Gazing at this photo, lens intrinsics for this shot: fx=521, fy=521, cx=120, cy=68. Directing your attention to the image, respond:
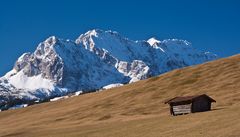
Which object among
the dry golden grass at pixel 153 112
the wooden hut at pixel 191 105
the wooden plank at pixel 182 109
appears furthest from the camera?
the wooden plank at pixel 182 109

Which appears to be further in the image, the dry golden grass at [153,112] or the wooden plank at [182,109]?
the wooden plank at [182,109]

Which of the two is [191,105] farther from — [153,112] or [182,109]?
[153,112]

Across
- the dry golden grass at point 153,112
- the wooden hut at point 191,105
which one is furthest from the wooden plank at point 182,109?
the dry golden grass at point 153,112

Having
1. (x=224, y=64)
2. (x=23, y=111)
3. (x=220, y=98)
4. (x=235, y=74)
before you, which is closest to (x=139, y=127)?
(x=220, y=98)

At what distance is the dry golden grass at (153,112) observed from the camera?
60344mm

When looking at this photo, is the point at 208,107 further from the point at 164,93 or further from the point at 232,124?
the point at 164,93

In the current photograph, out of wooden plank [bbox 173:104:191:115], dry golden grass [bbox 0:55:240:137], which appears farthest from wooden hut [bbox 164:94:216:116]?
dry golden grass [bbox 0:55:240:137]

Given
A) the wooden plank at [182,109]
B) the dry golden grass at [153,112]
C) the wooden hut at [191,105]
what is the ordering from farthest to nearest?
the wooden plank at [182,109]
the wooden hut at [191,105]
the dry golden grass at [153,112]

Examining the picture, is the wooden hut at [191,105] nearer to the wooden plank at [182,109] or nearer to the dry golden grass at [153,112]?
the wooden plank at [182,109]

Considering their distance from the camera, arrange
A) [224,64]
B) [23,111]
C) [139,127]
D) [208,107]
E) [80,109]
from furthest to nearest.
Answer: [23,111] < [224,64] < [80,109] < [208,107] < [139,127]

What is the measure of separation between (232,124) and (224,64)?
93.6 metres

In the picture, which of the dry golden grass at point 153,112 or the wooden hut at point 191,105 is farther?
the wooden hut at point 191,105

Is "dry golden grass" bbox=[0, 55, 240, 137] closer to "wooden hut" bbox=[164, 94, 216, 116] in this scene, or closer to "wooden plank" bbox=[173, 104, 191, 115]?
Result: "wooden hut" bbox=[164, 94, 216, 116]

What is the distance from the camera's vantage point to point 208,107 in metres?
83.3
